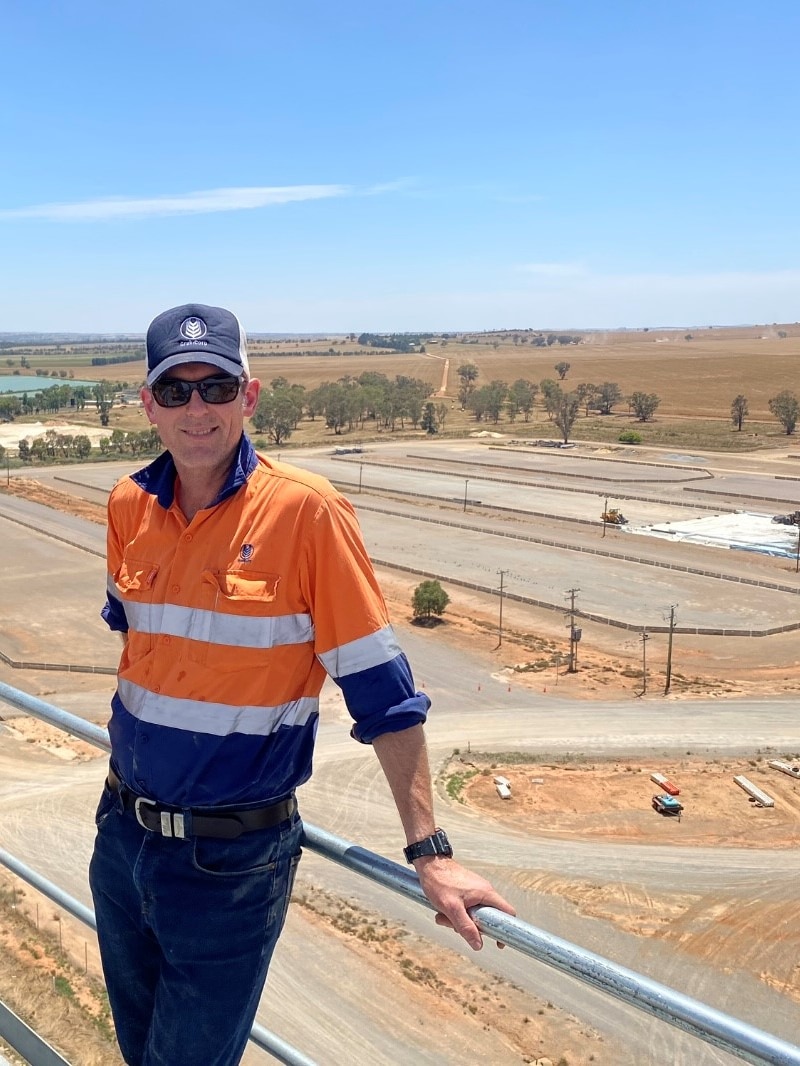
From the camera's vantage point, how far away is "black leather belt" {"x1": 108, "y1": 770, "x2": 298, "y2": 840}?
281cm

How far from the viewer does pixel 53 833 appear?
19.4 m

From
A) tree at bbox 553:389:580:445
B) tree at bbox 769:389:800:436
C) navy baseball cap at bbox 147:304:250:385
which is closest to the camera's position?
navy baseball cap at bbox 147:304:250:385

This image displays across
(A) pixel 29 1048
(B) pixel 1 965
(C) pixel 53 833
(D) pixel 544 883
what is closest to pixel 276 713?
(A) pixel 29 1048

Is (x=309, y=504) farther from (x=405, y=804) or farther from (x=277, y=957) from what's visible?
(x=277, y=957)

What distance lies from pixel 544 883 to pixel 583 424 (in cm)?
9369

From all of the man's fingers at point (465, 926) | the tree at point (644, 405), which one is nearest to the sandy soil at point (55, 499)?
the man's fingers at point (465, 926)

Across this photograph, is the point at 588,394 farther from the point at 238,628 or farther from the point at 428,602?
the point at 238,628

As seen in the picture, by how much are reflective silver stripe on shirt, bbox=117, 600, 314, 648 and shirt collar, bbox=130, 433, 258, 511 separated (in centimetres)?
36

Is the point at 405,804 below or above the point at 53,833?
above

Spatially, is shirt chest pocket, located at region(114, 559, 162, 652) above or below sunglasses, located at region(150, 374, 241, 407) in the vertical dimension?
below

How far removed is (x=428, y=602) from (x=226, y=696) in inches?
1312

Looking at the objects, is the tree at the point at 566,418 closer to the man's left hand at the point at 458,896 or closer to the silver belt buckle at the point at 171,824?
the silver belt buckle at the point at 171,824

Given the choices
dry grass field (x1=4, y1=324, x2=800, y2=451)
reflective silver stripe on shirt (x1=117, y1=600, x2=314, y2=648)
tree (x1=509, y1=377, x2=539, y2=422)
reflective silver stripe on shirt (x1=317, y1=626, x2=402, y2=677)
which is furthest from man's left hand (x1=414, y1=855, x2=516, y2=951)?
tree (x1=509, y1=377, x2=539, y2=422)

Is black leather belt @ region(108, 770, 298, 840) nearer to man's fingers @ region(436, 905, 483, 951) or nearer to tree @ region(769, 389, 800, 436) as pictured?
man's fingers @ region(436, 905, 483, 951)
